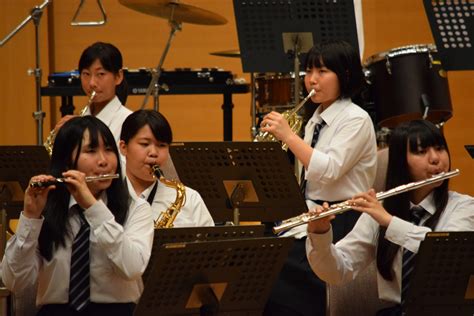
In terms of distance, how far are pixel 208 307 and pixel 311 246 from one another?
1.72ft

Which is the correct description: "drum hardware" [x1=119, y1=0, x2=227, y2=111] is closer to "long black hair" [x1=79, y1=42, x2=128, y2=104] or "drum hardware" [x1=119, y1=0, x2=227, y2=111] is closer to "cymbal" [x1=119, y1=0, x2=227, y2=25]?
"cymbal" [x1=119, y1=0, x2=227, y2=25]

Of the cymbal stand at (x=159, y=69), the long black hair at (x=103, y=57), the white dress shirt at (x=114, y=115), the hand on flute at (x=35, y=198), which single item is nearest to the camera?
the hand on flute at (x=35, y=198)

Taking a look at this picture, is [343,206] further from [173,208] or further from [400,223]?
[173,208]

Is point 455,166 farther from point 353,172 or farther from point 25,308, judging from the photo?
point 25,308

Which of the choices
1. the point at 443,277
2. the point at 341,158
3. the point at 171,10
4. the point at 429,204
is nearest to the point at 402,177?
the point at 429,204

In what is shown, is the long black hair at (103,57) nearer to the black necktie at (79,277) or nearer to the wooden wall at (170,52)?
the black necktie at (79,277)

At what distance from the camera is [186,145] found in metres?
4.09

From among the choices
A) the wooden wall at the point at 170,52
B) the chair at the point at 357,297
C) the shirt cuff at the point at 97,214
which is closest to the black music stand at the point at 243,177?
the chair at the point at 357,297

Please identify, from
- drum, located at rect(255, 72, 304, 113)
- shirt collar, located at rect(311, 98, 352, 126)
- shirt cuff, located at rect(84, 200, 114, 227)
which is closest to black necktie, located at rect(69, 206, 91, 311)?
shirt cuff, located at rect(84, 200, 114, 227)

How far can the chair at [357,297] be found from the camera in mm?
4008

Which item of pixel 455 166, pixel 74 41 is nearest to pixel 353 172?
pixel 455 166

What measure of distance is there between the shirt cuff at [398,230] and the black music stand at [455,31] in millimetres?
1106

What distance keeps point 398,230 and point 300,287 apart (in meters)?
0.77

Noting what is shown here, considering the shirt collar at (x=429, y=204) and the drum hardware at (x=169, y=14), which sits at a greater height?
the drum hardware at (x=169, y=14)
